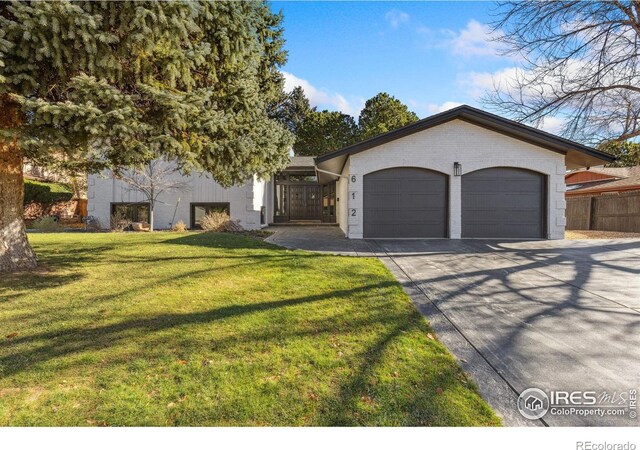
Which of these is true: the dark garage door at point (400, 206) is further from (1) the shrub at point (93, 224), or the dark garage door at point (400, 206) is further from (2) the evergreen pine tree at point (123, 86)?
(1) the shrub at point (93, 224)

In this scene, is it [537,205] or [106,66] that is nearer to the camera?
[106,66]

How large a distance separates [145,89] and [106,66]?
47 centimetres

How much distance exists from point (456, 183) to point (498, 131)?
7.70 feet

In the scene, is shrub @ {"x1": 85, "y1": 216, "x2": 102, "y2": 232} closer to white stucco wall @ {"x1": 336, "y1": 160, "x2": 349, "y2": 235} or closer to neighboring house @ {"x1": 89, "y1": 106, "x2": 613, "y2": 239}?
neighboring house @ {"x1": 89, "y1": 106, "x2": 613, "y2": 239}

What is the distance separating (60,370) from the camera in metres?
2.67

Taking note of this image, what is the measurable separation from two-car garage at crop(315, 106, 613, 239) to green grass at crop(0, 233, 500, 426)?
20.0 feet

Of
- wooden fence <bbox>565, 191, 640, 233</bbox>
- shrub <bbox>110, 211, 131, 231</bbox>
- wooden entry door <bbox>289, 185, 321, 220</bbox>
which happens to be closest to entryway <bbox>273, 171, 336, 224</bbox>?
wooden entry door <bbox>289, 185, 321, 220</bbox>

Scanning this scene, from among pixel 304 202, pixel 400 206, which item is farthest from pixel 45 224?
pixel 400 206

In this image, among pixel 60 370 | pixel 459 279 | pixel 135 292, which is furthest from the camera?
pixel 459 279

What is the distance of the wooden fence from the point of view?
43.5 feet

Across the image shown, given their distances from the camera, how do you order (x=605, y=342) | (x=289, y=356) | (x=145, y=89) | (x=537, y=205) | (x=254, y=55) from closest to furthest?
1. (x=289, y=356)
2. (x=605, y=342)
3. (x=145, y=89)
4. (x=254, y=55)
5. (x=537, y=205)

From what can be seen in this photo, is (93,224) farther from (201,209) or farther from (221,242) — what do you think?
(221,242)

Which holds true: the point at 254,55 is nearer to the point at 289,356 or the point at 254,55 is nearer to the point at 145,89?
the point at 145,89
